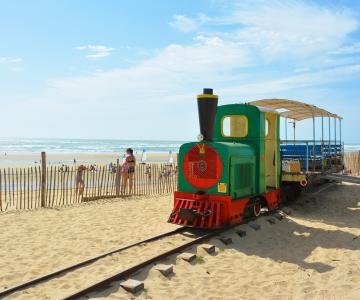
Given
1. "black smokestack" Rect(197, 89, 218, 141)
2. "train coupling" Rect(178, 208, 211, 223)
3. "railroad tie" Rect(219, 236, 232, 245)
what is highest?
"black smokestack" Rect(197, 89, 218, 141)

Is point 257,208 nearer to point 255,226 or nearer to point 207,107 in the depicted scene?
point 255,226

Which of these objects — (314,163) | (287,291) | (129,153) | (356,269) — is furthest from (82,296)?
(129,153)

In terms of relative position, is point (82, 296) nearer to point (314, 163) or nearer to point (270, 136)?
point (270, 136)

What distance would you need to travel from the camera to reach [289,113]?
48.3 feet

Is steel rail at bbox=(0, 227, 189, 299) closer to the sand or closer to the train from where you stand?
the sand

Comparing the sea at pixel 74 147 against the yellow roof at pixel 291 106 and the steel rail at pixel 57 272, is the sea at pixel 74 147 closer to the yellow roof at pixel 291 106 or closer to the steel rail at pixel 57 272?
the yellow roof at pixel 291 106

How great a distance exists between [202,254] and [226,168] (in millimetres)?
1914

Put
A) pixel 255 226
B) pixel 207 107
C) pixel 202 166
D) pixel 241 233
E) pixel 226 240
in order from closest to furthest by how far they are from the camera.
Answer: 1. pixel 226 240
2. pixel 207 107
3. pixel 241 233
4. pixel 202 166
5. pixel 255 226

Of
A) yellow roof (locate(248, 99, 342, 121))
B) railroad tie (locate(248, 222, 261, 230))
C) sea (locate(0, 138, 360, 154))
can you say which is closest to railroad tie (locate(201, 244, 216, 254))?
railroad tie (locate(248, 222, 261, 230))

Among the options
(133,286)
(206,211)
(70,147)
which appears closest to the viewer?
(133,286)

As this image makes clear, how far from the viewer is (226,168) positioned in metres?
8.09

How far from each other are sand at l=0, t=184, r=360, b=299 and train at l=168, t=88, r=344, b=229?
521 mm

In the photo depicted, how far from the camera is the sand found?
211 inches

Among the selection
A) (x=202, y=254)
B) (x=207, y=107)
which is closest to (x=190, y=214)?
(x=202, y=254)
